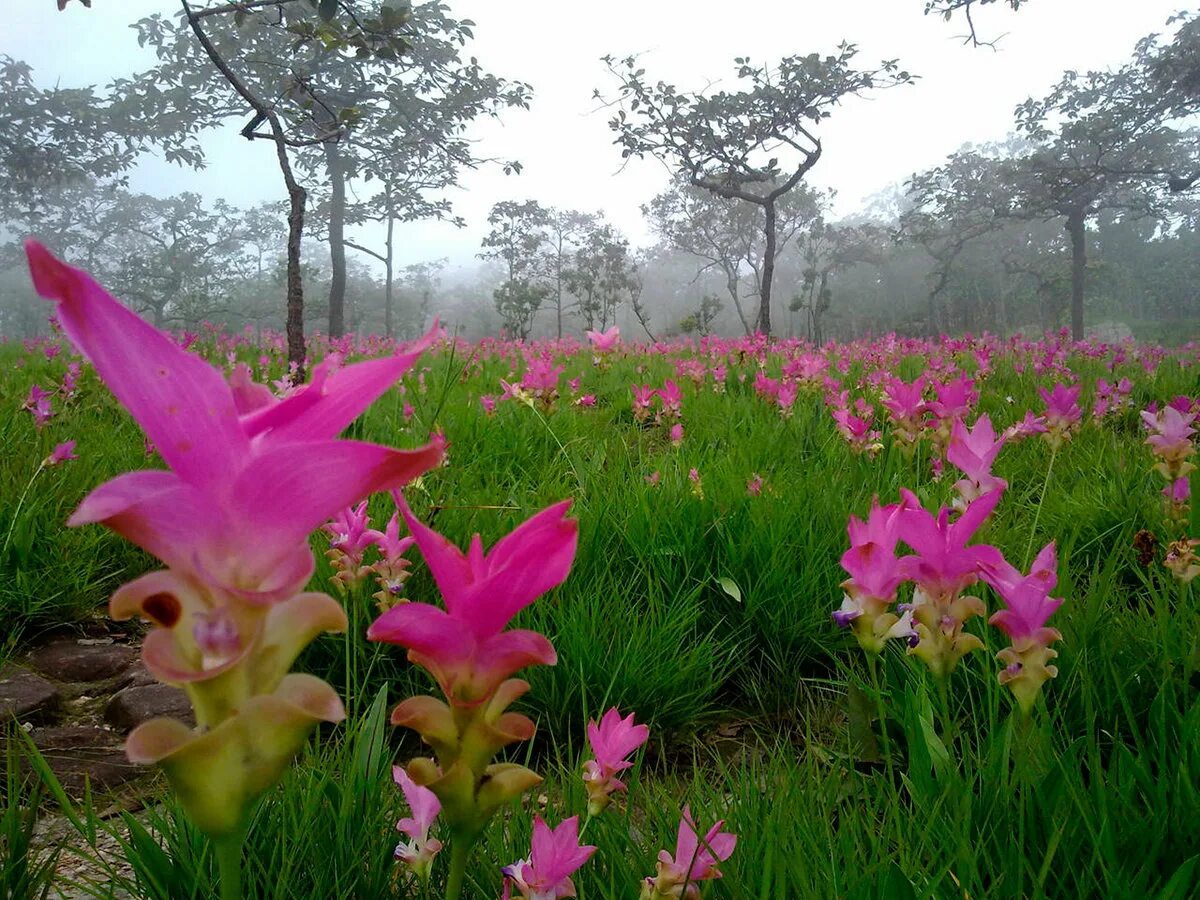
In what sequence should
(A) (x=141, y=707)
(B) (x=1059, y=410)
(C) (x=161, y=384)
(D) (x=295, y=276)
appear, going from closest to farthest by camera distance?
Answer: (C) (x=161, y=384) → (A) (x=141, y=707) → (B) (x=1059, y=410) → (D) (x=295, y=276)

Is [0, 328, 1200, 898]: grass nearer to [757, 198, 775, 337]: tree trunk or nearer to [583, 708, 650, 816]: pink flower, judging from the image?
[583, 708, 650, 816]: pink flower

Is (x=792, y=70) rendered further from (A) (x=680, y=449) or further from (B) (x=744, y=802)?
(B) (x=744, y=802)

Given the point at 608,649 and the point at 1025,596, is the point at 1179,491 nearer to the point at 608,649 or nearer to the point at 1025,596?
the point at 1025,596

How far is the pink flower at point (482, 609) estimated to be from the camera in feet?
1.59

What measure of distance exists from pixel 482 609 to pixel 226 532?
0.57ft

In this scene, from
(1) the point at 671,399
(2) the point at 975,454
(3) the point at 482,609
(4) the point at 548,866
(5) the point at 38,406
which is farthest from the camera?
(1) the point at 671,399

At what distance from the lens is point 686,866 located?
2.75ft

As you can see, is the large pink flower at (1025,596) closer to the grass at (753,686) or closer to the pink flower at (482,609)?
the grass at (753,686)

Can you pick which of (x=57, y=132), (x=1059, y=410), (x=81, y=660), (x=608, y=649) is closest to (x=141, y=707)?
(x=81, y=660)

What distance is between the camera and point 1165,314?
44844mm

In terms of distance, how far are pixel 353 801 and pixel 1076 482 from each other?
293cm

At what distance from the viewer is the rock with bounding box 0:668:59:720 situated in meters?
1.57

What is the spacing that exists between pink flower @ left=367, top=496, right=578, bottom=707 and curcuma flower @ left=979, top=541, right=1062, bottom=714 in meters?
0.66

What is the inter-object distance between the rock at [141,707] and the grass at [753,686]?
0.30m
